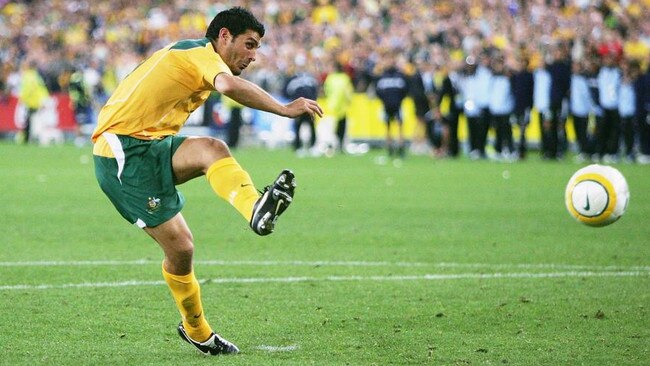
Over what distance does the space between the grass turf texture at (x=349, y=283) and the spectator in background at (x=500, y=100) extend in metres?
9.09

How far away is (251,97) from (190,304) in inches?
53.4

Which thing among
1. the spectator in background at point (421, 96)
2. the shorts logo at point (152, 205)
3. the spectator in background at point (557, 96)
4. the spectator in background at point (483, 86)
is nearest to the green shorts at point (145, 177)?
the shorts logo at point (152, 205)

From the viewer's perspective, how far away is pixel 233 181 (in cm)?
655

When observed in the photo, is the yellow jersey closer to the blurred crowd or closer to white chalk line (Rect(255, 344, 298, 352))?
white chalk line (Rect(255, 344, 298, 352))

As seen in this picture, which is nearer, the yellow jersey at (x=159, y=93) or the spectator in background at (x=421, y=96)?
the yellow jersey at (x=159, y=93)

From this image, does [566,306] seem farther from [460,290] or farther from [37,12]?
[37,12]

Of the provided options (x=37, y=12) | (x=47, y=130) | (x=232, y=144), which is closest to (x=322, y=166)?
(x=232, y=144)

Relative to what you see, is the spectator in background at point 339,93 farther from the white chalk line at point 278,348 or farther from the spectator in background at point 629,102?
the white chalk line at point 278,348

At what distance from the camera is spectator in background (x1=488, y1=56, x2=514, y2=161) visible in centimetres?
2745

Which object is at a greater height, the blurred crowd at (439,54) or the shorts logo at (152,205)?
the blurred crowd at (439,54)

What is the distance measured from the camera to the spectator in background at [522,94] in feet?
88.6

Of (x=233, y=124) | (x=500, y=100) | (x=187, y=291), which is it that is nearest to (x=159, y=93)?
(x=187, y=291)

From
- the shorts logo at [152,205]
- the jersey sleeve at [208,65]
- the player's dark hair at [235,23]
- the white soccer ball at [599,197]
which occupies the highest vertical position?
the player's dark hair at [235,23]

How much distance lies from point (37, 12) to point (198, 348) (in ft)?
123
